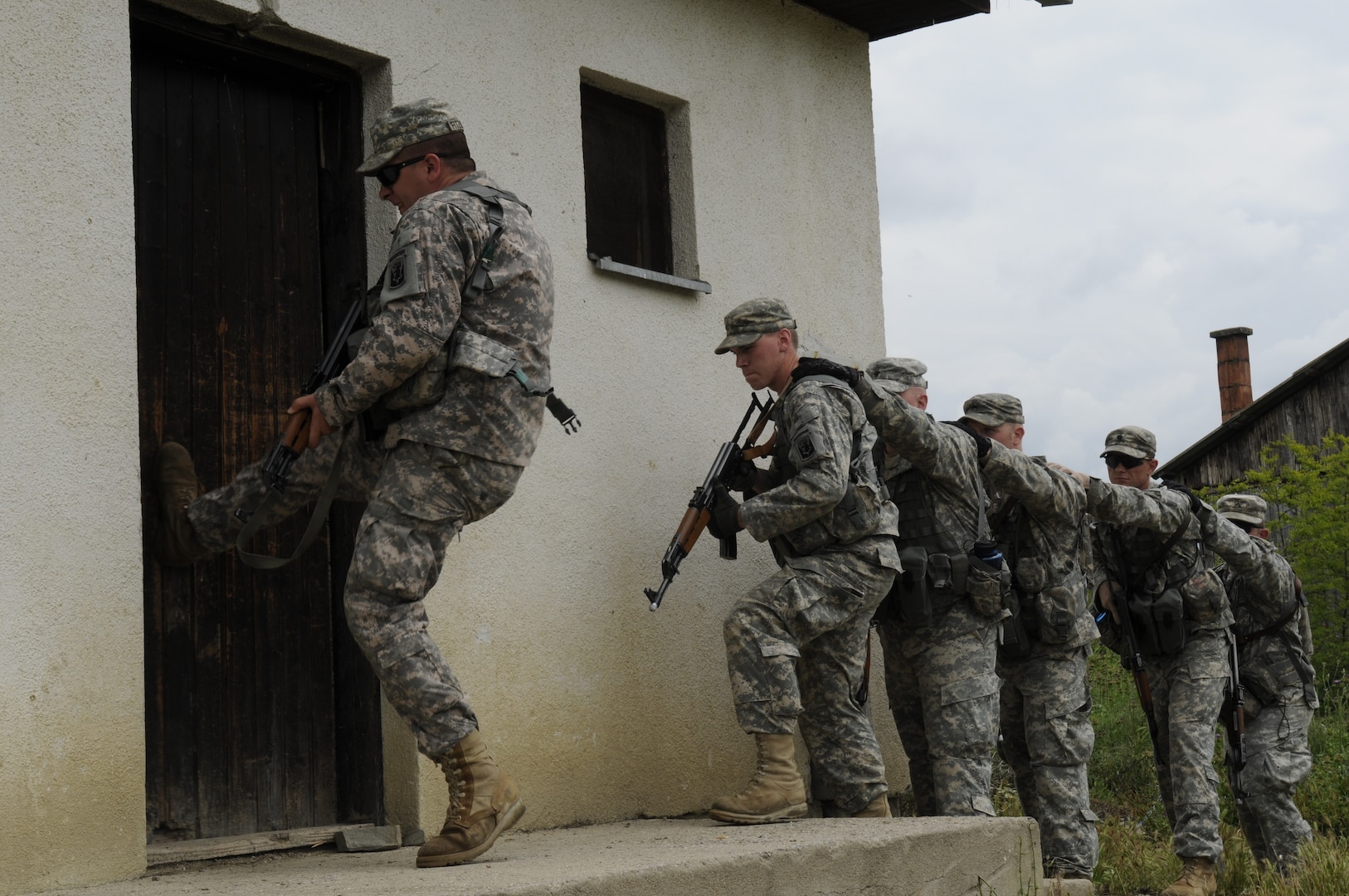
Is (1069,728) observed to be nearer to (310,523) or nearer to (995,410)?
(995,410)

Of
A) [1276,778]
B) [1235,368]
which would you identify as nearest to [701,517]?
[1276,778]

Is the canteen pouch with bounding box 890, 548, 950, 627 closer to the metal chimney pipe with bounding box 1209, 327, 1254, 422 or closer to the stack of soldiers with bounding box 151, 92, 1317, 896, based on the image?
the stack of soldiers with bounding box 151, 92, 1317, 896

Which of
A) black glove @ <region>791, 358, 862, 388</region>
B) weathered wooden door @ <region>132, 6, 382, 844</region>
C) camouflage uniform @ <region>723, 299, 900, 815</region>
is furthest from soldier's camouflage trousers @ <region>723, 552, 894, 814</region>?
weathered wooden door @ <region>132, 6, 382, 844</region>

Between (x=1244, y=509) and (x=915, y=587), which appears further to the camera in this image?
(x=1244, y=509)

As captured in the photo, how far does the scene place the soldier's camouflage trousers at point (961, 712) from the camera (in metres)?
5.59

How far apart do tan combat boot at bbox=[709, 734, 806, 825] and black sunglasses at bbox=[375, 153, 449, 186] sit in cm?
222

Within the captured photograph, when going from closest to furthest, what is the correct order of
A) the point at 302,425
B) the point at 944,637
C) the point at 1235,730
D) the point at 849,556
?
the point at 302,425 → the point at 849,556 → the point at 944,637 → the point at 1235,730

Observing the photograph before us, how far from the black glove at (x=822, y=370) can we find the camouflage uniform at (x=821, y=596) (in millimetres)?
45

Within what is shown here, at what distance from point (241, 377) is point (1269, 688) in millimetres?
5386

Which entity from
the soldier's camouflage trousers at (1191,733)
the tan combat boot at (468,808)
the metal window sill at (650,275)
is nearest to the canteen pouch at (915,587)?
the metal window sill at (650,275)

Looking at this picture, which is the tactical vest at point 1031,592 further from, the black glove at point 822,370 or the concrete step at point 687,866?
the black glove at point 822,370

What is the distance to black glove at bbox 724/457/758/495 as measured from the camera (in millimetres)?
5809

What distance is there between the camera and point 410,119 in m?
4.23

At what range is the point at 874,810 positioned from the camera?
516cm
